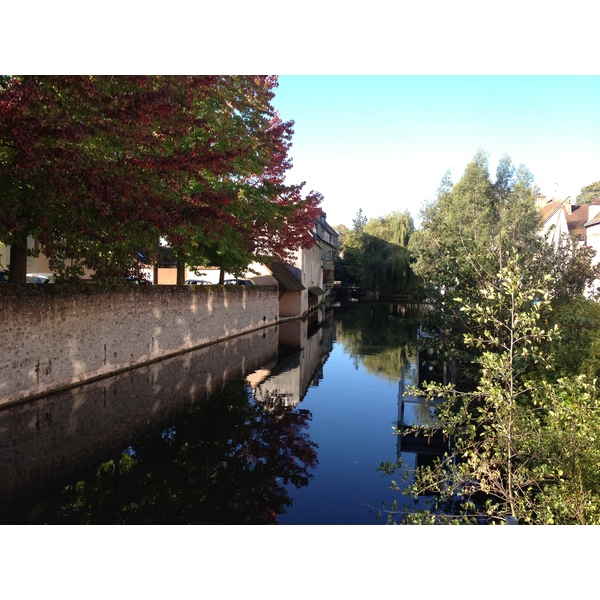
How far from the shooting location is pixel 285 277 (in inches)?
1158

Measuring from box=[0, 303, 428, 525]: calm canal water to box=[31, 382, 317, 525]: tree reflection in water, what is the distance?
Answer: 17mm

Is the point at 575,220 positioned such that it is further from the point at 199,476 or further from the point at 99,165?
the point at 199,476

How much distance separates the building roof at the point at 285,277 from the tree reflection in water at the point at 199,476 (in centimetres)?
1914

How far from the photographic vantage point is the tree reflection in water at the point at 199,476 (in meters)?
5.81

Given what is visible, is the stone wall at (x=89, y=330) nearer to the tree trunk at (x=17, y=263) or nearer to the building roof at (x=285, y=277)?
the tree trunk at (x=17, y=263)

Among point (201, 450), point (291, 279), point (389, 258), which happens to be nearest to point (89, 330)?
point (201, 450)

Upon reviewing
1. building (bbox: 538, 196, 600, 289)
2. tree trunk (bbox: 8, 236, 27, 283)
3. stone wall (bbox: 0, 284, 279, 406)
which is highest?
building (bbox: 538, 196, 600, 289)

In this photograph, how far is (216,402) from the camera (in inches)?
429

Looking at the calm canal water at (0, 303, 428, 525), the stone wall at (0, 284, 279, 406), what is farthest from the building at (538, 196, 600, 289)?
the calm canal water at (0, 303, 428, 525)

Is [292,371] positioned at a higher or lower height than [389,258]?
lower

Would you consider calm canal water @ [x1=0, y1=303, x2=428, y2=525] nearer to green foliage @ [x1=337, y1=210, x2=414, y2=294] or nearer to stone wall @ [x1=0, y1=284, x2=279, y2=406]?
stone wall @ [x1=0, y1=284, x2=279, y2=406]

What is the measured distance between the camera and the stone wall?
959 centimetres

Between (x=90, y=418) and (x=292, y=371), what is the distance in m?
6.90
